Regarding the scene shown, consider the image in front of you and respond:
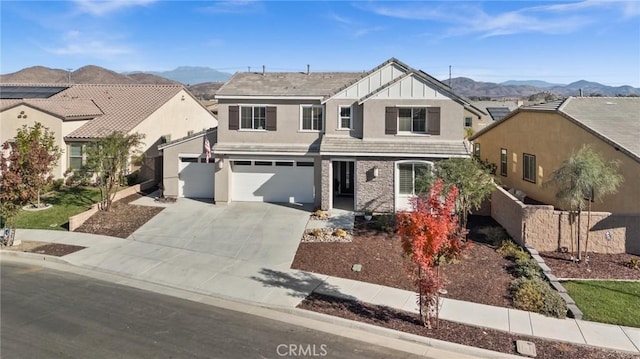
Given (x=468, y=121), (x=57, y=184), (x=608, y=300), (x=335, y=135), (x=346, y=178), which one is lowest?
(x=608, y=300)

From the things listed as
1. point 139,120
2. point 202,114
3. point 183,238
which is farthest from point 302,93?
point 202,114

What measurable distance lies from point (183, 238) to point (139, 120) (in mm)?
12910

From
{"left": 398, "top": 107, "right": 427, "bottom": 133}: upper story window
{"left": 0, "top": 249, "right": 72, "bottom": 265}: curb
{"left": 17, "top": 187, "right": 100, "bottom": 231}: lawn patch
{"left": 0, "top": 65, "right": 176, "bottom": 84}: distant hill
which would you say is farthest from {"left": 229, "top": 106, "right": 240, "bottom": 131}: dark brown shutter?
{"left": 0, "top": 65, "right": 176, "bottom": 84}: distant hill

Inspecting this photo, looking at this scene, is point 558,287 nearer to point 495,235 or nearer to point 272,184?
point 495,235

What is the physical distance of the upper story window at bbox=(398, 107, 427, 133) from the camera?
21.5 meters

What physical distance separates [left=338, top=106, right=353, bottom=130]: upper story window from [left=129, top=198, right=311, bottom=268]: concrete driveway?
4331 mm

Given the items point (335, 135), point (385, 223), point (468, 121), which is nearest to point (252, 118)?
point (335, 135)

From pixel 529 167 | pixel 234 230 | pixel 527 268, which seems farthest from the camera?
pixel 529 167

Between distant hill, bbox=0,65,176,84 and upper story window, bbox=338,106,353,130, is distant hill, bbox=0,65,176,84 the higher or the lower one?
the higher one

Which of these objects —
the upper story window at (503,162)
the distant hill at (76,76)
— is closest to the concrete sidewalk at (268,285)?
the upper story window at (503,162)

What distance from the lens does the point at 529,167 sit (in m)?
Result: 23.2

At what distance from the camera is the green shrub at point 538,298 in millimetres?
11578

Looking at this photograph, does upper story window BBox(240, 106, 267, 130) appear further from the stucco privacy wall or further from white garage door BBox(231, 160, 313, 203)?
the stucco privacy wall

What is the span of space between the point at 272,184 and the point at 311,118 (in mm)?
3947
